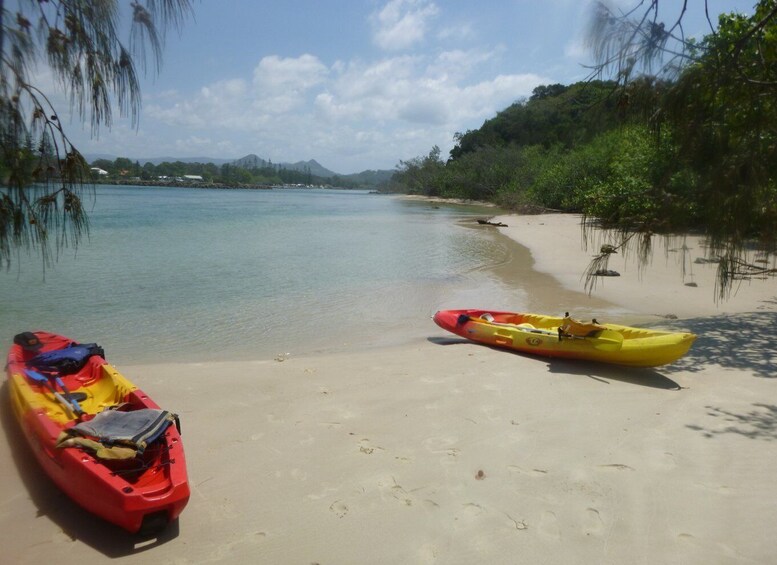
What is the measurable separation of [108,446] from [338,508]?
1530mm

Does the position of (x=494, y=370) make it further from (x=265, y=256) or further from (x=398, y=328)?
(x=265, y=256)

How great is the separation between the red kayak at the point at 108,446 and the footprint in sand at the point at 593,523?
2.38 meters

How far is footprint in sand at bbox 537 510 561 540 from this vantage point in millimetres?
3068

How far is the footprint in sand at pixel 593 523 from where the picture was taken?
3092 mm

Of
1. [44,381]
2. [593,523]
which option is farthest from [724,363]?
[44,381]

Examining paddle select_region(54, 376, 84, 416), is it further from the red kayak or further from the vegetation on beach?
the vegetation on beach

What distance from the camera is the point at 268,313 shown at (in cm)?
994

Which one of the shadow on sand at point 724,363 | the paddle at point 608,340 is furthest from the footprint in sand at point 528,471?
the paddle at point 608,340

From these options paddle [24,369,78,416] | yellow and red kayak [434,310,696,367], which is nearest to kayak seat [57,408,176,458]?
paddle [24,369,78,416]

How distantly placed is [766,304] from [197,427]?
9.49 metres

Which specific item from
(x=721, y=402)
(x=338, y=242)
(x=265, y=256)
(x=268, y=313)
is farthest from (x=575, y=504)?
(x=338, y=242)

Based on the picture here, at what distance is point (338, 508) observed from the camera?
11.1 feet

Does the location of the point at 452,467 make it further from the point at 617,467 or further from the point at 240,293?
the point at 240,293

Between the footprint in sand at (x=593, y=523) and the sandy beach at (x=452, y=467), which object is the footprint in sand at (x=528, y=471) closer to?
the sandy beach at (x=452, y=467)
